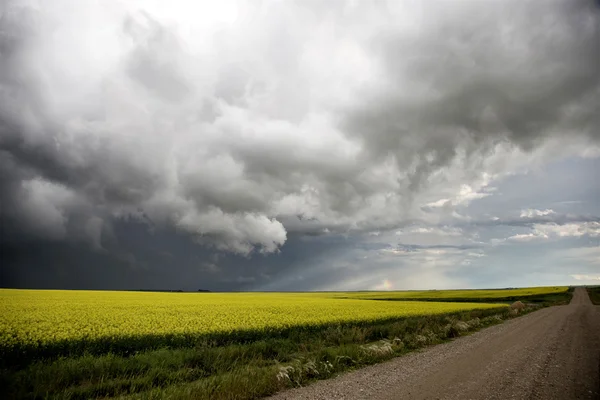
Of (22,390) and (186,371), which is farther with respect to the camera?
(186,371)

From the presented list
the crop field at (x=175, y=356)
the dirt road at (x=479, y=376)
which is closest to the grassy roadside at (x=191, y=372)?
the crop field at (x=175, y=356)

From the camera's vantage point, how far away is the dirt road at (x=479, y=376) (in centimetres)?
856

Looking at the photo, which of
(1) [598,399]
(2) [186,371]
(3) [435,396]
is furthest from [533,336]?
(2) [186,371]

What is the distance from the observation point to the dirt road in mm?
8562

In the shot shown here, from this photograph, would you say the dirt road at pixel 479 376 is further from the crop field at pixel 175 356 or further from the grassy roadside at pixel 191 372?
the crop field at pixel 175 356

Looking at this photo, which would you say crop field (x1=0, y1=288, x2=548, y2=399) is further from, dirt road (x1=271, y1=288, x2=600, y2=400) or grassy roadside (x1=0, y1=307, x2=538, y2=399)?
dirt road (x1=271, y1=288, x2=600, y2=400)

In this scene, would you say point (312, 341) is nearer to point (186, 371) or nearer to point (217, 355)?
point (217, 355)

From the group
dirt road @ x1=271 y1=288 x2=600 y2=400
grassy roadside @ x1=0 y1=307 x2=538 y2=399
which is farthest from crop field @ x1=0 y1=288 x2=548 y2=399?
dirt road @ x1=271 y1=288 x2=600 y2=400

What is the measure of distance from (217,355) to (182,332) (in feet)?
12.0

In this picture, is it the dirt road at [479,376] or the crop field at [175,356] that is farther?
the crop field at [175,356]

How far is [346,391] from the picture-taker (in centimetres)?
907

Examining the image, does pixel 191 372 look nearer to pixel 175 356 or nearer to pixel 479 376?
pixel 175 356

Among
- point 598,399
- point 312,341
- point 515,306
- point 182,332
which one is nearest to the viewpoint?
point 598,399

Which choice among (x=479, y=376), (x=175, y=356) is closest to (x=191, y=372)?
(x=175, y=356)
